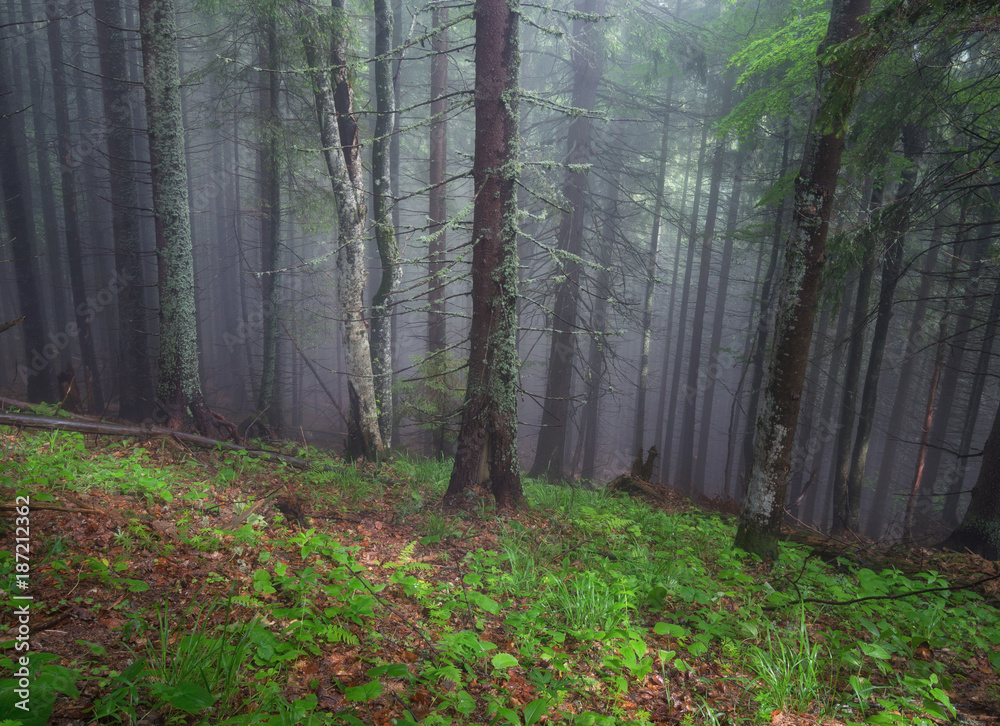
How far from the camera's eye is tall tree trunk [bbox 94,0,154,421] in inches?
420

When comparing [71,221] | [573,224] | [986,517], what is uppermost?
[573,224]

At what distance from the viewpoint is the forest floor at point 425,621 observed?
7.49ft

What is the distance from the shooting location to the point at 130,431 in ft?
22.4

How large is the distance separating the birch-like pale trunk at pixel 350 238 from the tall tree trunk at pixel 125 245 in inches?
208

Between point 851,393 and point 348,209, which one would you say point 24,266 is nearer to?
point 348,209

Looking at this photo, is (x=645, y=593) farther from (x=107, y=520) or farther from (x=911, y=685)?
(x=107, y=520)

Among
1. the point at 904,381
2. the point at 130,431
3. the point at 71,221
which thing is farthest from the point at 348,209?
the point at 904,381

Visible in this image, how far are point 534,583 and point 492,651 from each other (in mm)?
1113

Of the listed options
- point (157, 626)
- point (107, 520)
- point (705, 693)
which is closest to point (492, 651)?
point (705, 693)

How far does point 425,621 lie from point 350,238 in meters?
7.09

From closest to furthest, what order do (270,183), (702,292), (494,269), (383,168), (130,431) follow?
(494,269) → (130,431) → (383,168) → (270,183) → (702,292)

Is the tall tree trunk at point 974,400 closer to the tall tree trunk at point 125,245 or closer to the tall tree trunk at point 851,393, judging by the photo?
the tall tree trunk at point 851,393

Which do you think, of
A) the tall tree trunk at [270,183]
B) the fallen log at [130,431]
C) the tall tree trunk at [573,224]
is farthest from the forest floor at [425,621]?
the tall tree trunk at [573,224]

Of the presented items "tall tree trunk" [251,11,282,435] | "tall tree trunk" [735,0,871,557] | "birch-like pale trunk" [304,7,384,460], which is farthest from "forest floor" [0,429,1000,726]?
"tall tree trunk" [251,11,282,435]
